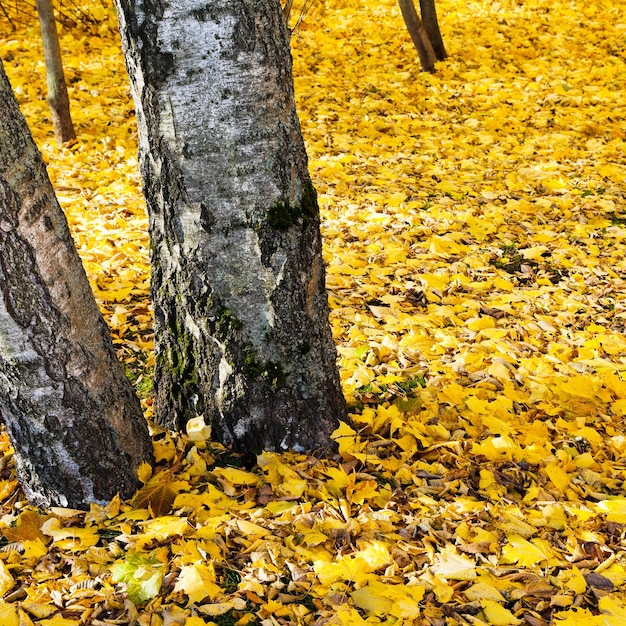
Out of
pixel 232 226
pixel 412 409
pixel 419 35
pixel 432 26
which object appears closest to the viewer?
pixel 232 226

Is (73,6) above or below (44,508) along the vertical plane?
above

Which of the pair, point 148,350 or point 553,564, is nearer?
point 553,564

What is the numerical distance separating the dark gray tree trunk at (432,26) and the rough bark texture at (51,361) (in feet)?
23.7

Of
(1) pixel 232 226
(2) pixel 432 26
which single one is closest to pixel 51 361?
(1) pixel 232 226

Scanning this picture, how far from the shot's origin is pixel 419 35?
7945 mm

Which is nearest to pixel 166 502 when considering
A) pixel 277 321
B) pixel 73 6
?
pixel 277 321

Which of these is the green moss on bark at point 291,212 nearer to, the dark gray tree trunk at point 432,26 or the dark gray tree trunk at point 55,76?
the dark gray tree trunk at point 55,76

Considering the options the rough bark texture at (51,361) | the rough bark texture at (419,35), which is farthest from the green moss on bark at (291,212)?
the rough bark texture at (419,35)

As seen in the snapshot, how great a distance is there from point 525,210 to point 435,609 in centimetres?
385

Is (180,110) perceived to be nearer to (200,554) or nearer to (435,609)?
(200,554)

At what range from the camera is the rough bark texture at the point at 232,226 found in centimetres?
212

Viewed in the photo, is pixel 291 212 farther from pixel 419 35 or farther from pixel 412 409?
pixel 419 35

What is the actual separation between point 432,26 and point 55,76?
4.45 metres

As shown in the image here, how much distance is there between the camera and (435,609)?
2.00m
